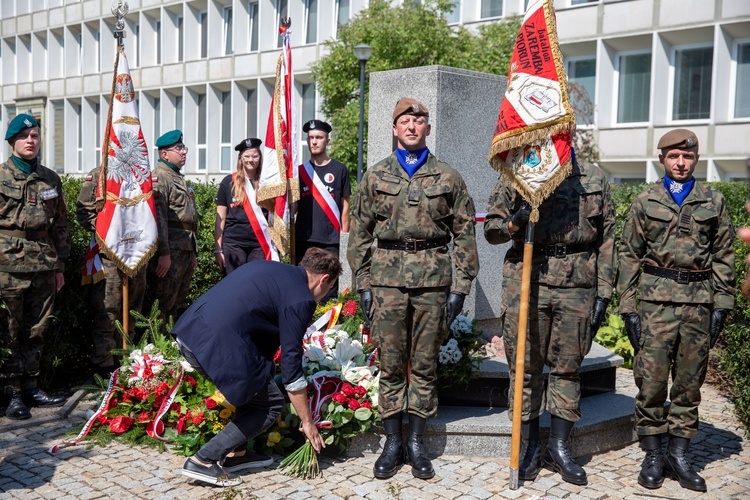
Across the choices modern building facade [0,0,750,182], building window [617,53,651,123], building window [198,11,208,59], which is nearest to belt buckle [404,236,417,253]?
modern building facade [0,0,750,182]

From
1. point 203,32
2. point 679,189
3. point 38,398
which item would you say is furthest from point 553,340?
point 203,32

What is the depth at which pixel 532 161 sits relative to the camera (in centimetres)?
466

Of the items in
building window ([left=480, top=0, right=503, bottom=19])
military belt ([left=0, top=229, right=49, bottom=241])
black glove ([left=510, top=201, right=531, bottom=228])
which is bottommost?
military belt ([left=0, top=229, right=49, bottom=241])

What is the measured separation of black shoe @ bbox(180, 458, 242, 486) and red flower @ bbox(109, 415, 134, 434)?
0.96m

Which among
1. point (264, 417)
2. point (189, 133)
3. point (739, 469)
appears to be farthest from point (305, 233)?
point (189, 133)

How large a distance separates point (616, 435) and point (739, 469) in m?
0.80

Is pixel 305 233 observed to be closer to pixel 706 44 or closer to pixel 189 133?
pixel 706 44

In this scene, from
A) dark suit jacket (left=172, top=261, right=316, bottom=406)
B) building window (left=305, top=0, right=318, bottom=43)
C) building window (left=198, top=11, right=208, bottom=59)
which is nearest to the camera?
dark suit jacket (left=172, top=261, right=316, bottom=406)

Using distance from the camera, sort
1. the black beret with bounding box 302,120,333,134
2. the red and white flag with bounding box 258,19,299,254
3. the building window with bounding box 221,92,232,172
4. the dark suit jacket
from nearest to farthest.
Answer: the dark suit jacket → the red and white flag with bounding box 258,19,299,254 → the black beret with bounding box 302,120,333,134 → the building window with bounding box 221,92,232,172

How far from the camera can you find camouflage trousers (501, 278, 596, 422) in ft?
15.6

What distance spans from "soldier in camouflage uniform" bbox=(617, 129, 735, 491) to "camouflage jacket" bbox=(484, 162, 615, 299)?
20cm

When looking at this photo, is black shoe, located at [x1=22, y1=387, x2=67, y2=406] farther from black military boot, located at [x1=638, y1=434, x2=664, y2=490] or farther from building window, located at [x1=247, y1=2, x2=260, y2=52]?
building window, located at [x1=247, y1=2, x2=260, y2=52]

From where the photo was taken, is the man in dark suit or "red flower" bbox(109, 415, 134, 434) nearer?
the man in dark suit

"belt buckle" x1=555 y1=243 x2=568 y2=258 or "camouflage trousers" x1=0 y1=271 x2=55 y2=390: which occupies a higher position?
"belt buckle" x1=555 y1=243 x2=568 y2=258
